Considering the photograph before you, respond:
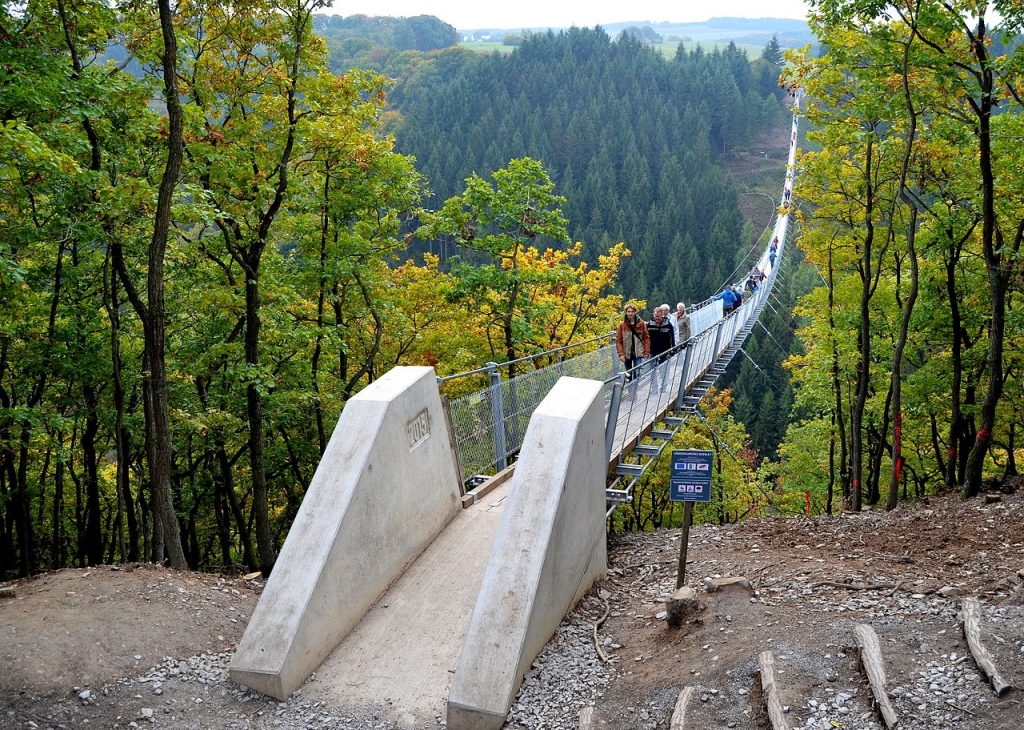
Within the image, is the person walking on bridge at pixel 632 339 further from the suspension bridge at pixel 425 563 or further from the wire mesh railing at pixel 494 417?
the suspension bridge at pixel 425 563

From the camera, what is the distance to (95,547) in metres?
13.2

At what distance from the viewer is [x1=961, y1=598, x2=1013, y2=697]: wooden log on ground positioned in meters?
3.42

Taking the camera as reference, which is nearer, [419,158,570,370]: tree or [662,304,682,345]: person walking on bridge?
[662,304,682,345]: person walking on bridge

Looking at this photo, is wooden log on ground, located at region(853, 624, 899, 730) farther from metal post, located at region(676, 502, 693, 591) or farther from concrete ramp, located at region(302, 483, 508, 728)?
concrete ramp, located at region(302, 483, 508, 728)

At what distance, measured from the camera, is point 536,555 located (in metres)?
4.62

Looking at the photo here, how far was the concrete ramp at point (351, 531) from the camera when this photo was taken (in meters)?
4.52

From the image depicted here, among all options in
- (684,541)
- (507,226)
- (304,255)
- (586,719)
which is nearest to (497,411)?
(684,541)

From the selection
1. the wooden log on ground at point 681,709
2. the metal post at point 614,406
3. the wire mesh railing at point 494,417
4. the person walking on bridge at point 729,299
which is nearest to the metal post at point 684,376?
the wire mesh railing at point 494,417

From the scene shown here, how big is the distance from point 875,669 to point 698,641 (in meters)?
1.17

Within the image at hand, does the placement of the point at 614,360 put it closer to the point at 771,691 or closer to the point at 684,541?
the point at 684,541

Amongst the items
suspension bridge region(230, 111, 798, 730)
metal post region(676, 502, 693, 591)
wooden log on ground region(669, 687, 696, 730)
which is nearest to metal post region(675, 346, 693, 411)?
suspension bridge region(230, 111, 798, 730)

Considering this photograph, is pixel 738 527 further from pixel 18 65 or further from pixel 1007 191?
pixel 18 65

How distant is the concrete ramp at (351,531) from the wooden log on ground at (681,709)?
2124 mm

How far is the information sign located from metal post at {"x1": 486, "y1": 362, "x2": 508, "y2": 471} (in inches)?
93.7
